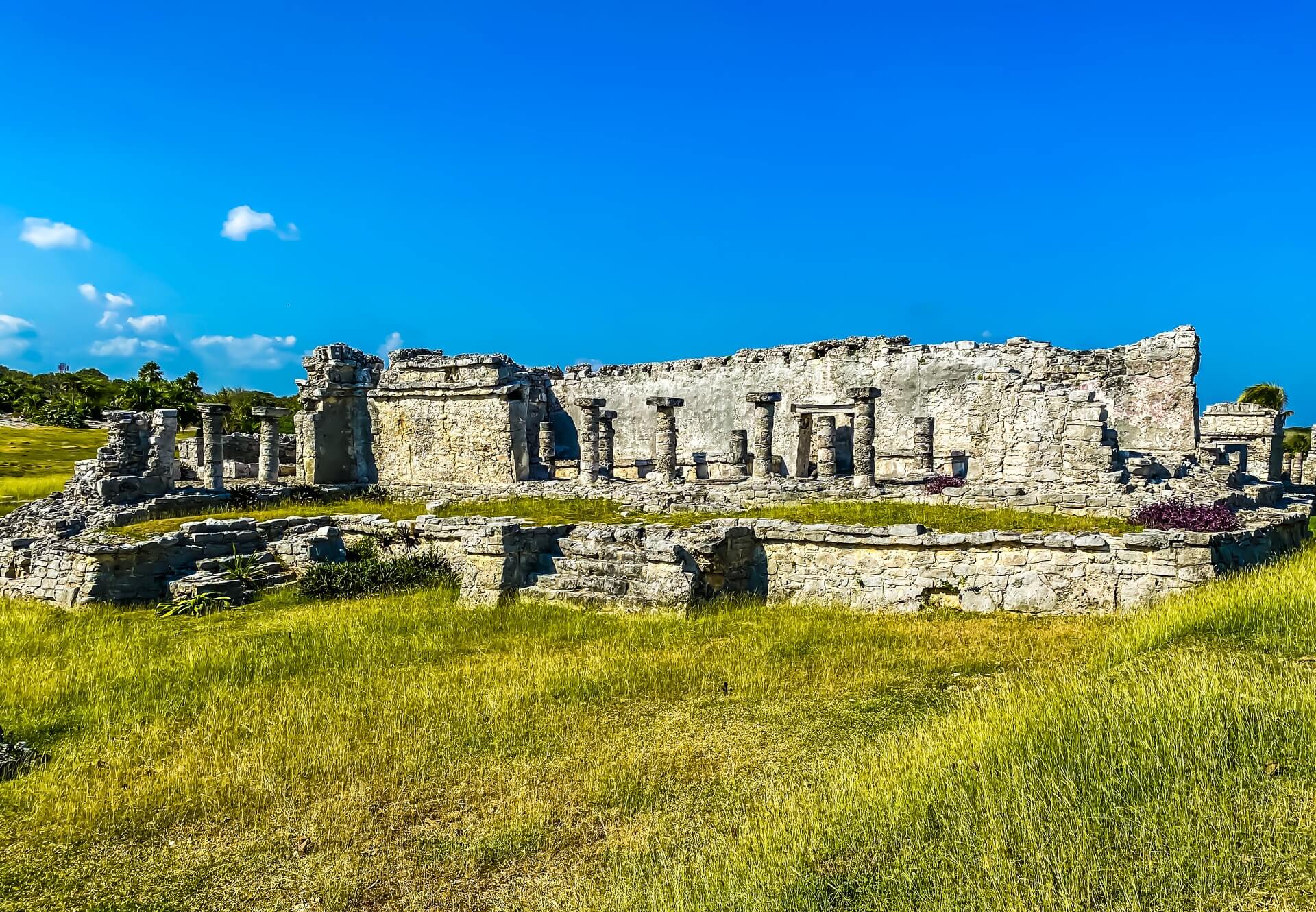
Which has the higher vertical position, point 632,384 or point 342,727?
point 632,384

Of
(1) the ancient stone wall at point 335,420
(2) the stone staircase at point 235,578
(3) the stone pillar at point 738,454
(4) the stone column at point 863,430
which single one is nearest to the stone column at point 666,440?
(3) the stone pillar at point 738,454

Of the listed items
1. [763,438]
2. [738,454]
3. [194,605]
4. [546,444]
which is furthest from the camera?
[546,444]

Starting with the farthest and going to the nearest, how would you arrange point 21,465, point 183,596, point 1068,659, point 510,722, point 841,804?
point 21,465 → point 183,596 → point 1068,659 → point 510,722 → point 841,804

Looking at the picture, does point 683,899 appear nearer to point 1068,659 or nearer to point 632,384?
point 1068,659

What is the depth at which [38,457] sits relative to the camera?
37094 mm

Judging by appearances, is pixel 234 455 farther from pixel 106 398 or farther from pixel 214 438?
pixel 106 398

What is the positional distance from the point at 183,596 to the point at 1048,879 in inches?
447

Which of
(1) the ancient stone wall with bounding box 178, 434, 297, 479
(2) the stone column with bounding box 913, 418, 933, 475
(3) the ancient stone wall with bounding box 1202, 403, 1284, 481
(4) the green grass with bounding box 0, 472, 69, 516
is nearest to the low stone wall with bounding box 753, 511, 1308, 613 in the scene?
(2) the stone column with bounding box 913, 418, 933, 475

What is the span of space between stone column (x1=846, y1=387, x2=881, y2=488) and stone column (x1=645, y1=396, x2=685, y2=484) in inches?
173

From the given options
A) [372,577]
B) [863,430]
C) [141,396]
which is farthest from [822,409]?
[141,396]

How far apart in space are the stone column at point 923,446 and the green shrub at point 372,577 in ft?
45.7

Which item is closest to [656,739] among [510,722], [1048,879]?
[510,722]

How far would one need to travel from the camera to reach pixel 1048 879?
3070 millimetres

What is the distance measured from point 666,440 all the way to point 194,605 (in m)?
12.1
